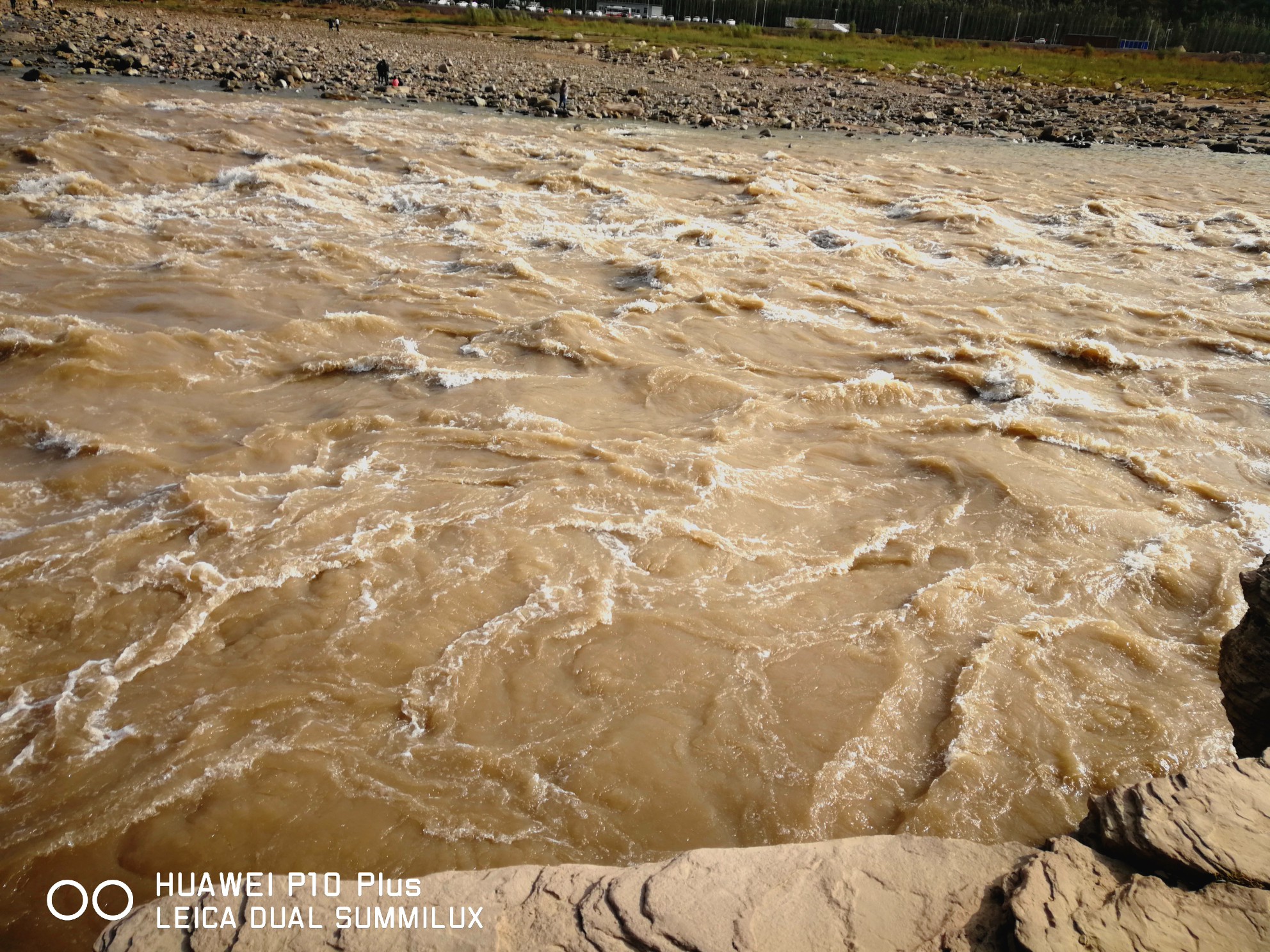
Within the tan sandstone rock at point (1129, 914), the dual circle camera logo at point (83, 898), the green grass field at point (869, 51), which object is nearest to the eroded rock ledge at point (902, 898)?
the tan sandstone rock at point (1129, 914)

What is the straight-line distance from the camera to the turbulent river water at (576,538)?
361cm

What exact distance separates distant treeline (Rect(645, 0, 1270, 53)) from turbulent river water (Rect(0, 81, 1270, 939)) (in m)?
47.5

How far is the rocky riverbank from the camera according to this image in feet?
77.0

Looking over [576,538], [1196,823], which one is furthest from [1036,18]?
Result: [1196,823]

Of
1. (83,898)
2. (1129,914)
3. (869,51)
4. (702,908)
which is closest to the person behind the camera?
(1129,914)

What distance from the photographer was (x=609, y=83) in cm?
2859

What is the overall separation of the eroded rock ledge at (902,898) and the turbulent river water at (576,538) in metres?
0.69

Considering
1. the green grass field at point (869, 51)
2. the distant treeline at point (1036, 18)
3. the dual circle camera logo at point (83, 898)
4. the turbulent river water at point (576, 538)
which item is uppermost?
the distant treeline at point (1036, 18)

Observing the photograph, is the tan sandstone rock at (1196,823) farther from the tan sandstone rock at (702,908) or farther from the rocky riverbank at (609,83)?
the rocky riverbank at (609,83)

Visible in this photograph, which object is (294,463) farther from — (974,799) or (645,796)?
(974,799)

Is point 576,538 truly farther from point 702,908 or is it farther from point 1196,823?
point 1196,823

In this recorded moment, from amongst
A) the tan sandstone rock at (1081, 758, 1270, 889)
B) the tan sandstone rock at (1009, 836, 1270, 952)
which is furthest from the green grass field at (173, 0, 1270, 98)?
the tan sandstone rock at (1009, 836, 1270, 952)

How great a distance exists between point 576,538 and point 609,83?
2752 cm

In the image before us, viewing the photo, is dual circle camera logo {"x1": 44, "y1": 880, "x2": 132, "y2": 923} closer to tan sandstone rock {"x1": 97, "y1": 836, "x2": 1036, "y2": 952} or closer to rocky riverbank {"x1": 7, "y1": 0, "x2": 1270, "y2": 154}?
tan sandstone rock {"x1": 97, "y1": 836, "x2": 1036, "y2": 952}
